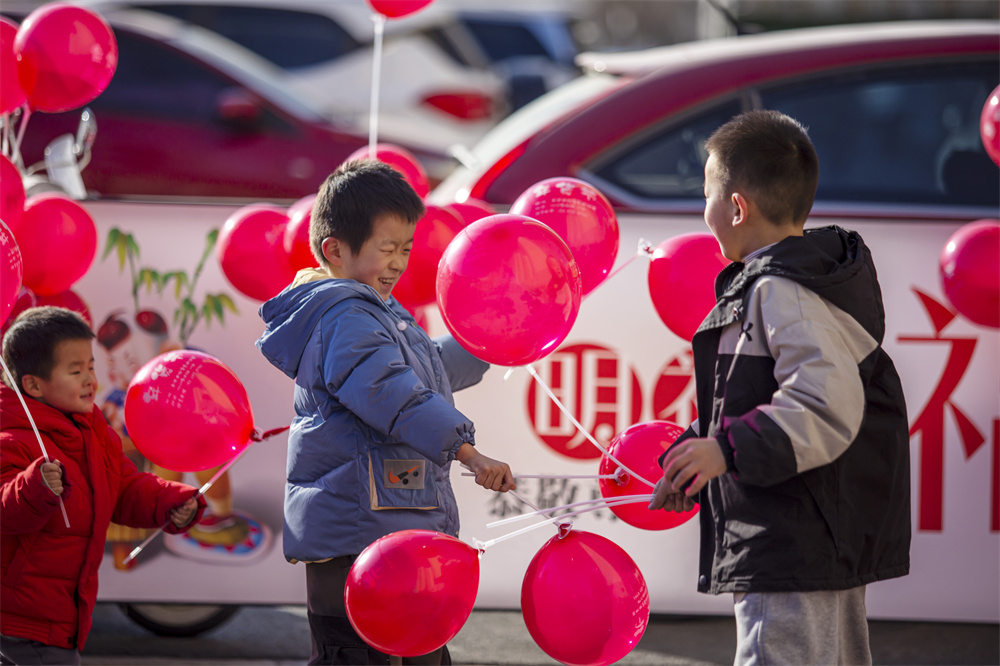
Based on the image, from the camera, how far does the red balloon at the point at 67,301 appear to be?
313 centimetres

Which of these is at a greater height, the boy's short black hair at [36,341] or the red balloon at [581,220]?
the red balloon at [581,220]

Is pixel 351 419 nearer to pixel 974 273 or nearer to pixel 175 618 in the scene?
pixel 175 618

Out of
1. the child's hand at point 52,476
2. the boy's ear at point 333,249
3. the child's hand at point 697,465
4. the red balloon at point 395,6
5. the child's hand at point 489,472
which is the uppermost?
the red balloon at point 395,6

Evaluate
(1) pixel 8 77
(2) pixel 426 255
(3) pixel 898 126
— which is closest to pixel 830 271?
(2) pixel 426 255

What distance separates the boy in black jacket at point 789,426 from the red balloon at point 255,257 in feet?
4.40

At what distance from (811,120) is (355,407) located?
2.24 m

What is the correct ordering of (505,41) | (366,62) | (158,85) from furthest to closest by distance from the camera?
(505,41), (366,62), (158,85)

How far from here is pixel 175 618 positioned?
350cm

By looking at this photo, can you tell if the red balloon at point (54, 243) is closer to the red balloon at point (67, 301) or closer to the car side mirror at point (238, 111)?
the red balloon at point (67, 301)

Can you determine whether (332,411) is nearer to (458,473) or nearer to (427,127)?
(458,473)

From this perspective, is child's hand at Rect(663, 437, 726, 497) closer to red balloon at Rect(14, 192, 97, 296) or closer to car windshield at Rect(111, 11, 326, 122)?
red balloon at Rect(14, 192, 97, 296)

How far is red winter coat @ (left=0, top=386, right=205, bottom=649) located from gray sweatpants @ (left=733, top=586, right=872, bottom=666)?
58.3 inches

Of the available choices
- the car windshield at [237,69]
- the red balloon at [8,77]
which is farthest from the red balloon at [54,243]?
the car windshield at [237,69]

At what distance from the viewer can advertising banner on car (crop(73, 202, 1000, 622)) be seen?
3209 mm
